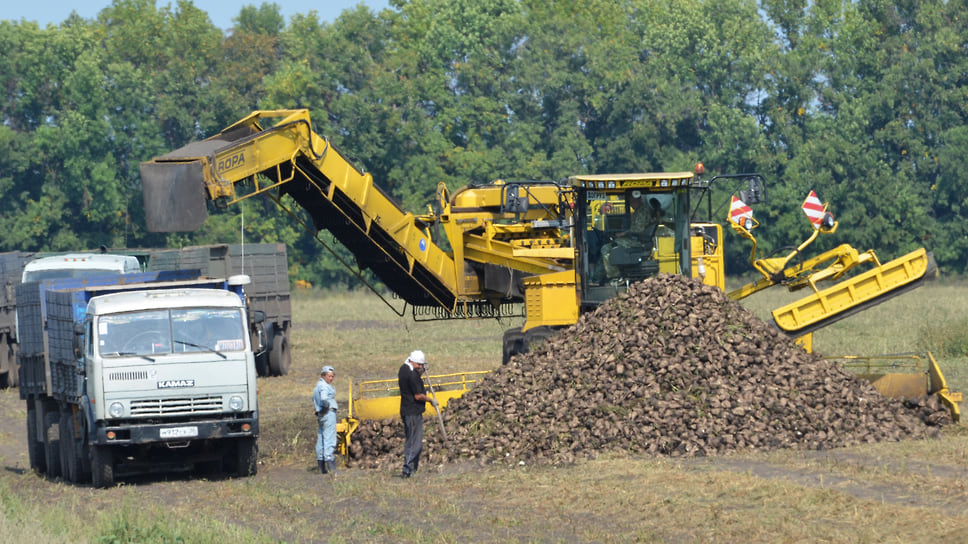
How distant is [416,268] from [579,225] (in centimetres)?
407

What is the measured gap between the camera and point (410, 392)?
16688 millimetres

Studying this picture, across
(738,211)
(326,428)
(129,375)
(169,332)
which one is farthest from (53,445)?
(738,211)

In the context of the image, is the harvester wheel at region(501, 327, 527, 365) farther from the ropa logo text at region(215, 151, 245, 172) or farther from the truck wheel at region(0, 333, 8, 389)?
the truck wheel at region(0, 333, 8, 389)

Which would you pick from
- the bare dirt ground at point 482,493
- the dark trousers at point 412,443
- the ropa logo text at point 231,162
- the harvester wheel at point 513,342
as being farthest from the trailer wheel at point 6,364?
the dark trousers at point 412,443

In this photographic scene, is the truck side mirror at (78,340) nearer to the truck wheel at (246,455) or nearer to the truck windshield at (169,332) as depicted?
the truck windshield at (169,332)

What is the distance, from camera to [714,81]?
75.0 metres

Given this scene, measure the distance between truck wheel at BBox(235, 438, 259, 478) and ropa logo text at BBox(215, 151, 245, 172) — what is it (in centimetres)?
433

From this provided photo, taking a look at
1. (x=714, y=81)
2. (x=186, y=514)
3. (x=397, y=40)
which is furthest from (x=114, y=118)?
(x=186, y=514)

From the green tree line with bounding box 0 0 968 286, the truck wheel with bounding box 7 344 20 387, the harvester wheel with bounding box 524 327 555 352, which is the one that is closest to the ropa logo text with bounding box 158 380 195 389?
the harvester wheel with bounding box 524 327 555 352

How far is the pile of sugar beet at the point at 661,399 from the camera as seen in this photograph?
1667 cm

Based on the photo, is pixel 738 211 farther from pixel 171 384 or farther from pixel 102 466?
pixel 102 466

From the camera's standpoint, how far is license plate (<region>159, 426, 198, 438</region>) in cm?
1628

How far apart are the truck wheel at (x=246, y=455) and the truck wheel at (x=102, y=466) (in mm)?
1497

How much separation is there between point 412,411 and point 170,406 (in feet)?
9.27
